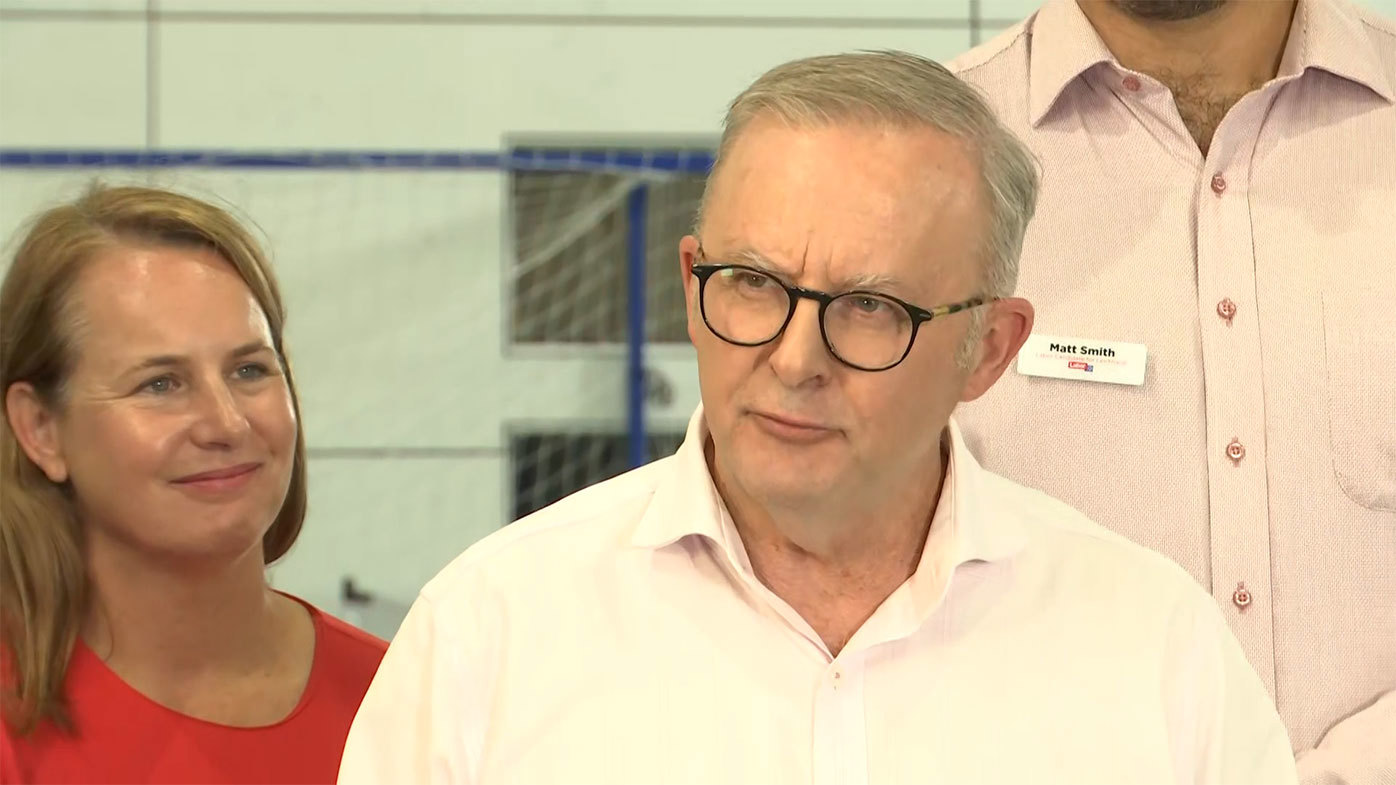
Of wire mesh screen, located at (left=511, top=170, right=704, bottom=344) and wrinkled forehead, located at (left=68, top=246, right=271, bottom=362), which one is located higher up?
wire mesh screen, located at (left=511, top=170, right=704, bottom=344)

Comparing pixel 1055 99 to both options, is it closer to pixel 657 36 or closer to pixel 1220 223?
pixel 1220 223

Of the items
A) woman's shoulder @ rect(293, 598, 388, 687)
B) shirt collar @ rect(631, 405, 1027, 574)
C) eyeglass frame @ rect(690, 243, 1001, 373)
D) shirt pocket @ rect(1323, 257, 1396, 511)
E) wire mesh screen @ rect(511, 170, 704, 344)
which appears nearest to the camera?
A: eyeglass frame @ rect(690, 243, 1001, 373)

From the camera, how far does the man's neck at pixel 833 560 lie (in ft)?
4.86

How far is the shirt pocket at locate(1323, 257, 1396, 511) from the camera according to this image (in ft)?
5.95

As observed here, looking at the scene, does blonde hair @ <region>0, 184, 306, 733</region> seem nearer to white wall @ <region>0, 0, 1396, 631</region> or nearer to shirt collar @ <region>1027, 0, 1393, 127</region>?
shirt collar @ <region>1027, 0, 1393, 127</region>

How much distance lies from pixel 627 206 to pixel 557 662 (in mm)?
3840

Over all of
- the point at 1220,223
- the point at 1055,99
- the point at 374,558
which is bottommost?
the point at 374,558

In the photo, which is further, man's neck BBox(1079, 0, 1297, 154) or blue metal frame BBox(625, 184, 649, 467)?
blue metal frame BBox(625, 184, 649, 467)

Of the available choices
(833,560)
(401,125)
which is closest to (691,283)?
(833,560)

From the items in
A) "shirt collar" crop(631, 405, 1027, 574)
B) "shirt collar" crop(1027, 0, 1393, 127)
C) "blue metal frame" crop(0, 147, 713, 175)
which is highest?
"blue metal frame" crop(0, 147, 713, 175)

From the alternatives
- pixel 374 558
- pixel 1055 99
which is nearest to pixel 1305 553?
pixel 1055 99

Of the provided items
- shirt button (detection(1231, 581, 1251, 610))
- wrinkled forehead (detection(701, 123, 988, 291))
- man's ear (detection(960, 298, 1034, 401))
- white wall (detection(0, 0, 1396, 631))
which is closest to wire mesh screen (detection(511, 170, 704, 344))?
white wall (detection(0, 0, 1396, 631))

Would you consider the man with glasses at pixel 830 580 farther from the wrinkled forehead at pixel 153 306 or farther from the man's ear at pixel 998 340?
the wrinkled forehead at pixel 153 306

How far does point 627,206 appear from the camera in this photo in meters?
5.17
